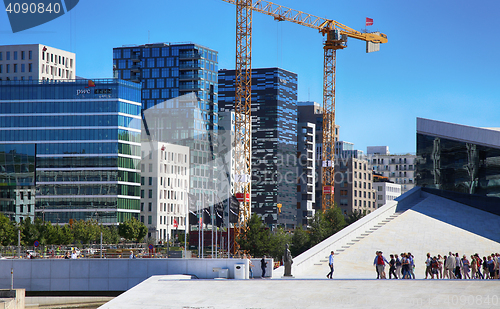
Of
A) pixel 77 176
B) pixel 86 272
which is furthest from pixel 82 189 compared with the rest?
pixel 86 272

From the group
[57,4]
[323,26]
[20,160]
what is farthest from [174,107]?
[57,4]

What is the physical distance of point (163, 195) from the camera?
434 ft

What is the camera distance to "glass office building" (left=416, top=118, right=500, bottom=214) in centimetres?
5991

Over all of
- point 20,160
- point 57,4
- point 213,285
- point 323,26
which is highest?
point 323,26

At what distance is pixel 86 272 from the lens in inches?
1545

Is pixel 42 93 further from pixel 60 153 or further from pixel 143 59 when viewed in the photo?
pixel 143 59

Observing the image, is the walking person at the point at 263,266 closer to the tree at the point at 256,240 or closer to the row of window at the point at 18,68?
the tree at the point at 256,240

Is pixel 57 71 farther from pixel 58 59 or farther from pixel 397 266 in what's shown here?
pixel 397 266

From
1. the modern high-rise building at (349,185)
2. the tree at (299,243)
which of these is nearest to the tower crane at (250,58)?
the tree at (299,243)

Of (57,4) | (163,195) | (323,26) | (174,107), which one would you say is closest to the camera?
(57,4)

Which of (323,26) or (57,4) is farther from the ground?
(323,26)

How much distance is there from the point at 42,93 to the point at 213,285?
296ft

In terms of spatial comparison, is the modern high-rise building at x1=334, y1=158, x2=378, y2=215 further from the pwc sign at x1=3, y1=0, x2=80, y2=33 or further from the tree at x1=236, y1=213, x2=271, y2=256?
the pwc sign at x1=3, y1=0, x2=80, y2=33

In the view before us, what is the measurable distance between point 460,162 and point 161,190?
78576 millimetres
